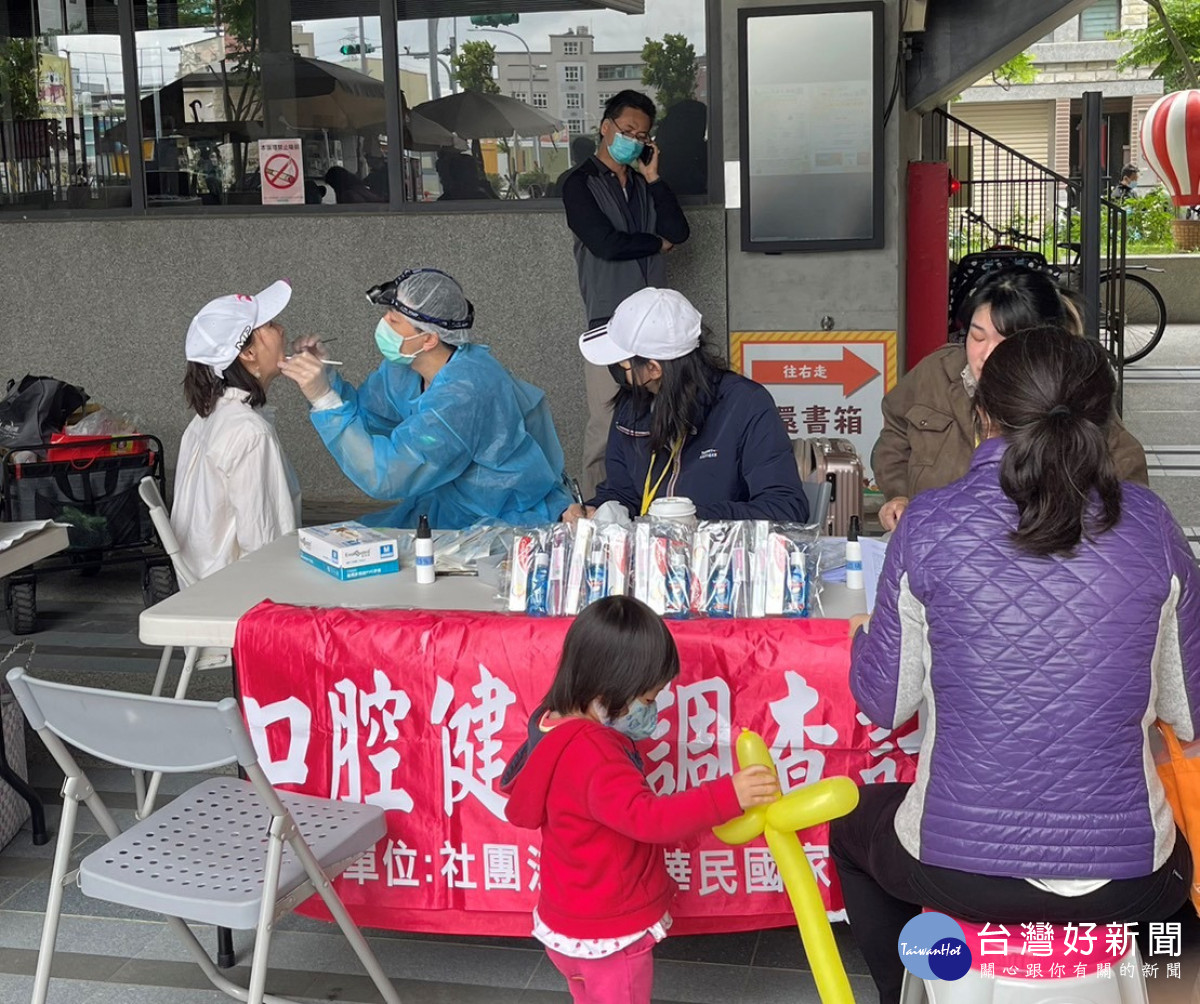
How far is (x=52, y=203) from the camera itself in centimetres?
786

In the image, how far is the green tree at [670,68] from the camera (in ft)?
22.8

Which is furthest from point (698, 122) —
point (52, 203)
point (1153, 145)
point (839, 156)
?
point (1153, 145)

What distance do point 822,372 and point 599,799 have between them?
4676mm

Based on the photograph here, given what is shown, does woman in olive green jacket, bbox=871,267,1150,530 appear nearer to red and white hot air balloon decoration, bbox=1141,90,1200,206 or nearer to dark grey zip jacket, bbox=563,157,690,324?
dark grey zip jacket, bbox=563,157,690,324

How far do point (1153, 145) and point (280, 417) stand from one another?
8963 millimetres

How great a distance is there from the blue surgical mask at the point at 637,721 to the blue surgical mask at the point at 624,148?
4070mm

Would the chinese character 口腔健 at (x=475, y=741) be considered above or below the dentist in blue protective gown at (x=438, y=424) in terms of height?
below

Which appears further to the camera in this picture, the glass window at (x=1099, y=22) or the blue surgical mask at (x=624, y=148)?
the glass window at (x=1099, y=22)

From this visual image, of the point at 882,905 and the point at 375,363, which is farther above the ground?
the point at 375,363

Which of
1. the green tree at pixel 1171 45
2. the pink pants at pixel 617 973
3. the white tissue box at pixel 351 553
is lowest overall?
the pink pants at pixel 617 973

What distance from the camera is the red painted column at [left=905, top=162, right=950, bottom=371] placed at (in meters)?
7.50

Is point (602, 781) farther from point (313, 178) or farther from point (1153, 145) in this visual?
point (1153, 145)

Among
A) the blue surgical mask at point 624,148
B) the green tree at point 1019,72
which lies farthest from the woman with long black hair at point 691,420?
the green tree at point 1019,72

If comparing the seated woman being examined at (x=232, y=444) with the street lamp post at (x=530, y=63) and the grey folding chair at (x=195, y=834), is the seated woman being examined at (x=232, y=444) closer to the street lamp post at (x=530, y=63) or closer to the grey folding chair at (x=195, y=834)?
the grey folding chair at (x=195, y=834)
